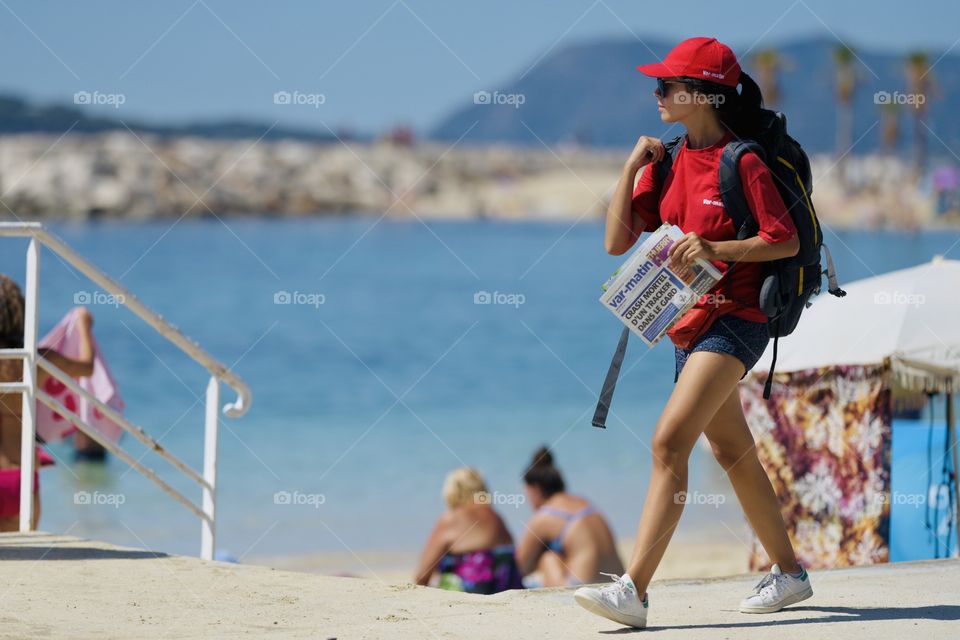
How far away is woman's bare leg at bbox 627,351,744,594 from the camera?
3617mm

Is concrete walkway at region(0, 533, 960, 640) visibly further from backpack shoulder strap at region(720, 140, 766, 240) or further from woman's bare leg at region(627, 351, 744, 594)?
backpack shoulder strap at region(720, 140, 766, 240)

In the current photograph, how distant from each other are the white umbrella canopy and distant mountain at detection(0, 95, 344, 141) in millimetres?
56657

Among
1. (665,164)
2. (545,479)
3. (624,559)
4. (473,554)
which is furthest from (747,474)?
(624,559)

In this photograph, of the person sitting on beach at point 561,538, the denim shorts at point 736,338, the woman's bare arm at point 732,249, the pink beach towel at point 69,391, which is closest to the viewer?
the woman's bare arm at point 732,249

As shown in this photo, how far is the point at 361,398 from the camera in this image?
73.0ft

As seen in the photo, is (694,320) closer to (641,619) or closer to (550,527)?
(641,619)

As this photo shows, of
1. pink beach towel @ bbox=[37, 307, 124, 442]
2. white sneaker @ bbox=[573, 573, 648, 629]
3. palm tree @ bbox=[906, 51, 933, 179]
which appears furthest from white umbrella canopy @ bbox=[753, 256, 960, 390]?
palm tree @ bbox=[906, 51, 933, 179]

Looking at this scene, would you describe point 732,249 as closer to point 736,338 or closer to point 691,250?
point 691,250

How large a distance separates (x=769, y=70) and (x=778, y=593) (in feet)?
270

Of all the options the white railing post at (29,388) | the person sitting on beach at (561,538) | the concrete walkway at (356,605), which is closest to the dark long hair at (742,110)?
the concrete walkway at (356,605)

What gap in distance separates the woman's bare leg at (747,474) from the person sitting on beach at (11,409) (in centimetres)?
266

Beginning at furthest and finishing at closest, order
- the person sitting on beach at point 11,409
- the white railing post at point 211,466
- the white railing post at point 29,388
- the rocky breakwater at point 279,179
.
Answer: the rocky breakwater at point 279,179
the white railing post at point 211,466
the person sitting on beach at point 11,409
the white railing post at point 29,388

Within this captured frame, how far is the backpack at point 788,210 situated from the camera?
142 inches

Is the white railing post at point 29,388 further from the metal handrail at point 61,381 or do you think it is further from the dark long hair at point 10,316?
the dark long hair at point 10,316
